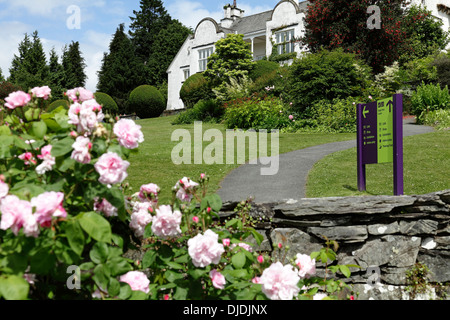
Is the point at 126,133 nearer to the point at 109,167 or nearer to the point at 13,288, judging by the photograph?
the point at 109,167

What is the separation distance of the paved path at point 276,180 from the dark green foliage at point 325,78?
5.02m

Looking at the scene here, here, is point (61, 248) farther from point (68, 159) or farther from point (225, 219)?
point (225, 219)

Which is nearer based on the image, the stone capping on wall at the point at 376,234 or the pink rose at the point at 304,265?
the pink rose at the point at 304,265

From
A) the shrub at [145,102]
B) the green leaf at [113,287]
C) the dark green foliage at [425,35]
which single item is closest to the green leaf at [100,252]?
the green leaf at [113,287]

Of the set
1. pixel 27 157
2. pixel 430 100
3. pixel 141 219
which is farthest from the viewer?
pixel 430 100

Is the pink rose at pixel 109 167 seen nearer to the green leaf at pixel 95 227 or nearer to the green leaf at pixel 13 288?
the green leaf at pixel 95 227

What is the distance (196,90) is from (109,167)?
21.5 metres

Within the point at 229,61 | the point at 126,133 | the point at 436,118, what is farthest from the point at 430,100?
the point at 126,133

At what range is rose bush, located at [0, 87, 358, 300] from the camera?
167 cm

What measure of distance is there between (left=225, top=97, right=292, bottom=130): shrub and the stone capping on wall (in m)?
10.0

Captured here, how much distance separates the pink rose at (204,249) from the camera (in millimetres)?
1905

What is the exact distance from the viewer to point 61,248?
66.8 inches

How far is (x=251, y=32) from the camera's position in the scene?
1151 inches

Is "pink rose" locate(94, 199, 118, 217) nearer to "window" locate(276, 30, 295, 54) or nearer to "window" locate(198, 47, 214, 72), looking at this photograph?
"window" locate(276, 30, 295, 54)
